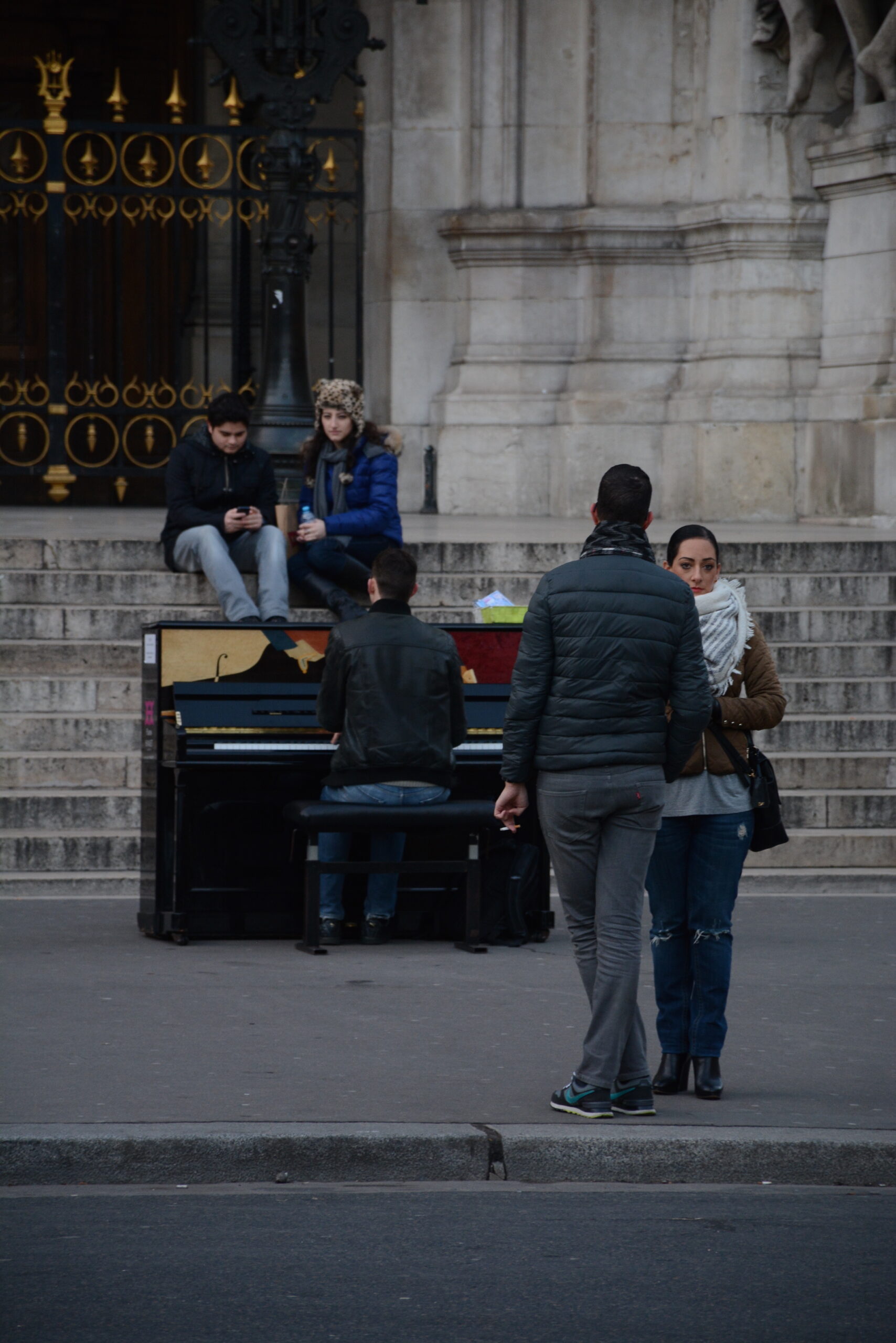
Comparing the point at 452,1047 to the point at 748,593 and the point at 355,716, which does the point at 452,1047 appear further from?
the point at 748,593

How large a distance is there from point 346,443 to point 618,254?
6.79 metres

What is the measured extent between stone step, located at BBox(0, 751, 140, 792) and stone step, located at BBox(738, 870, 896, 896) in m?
3.01

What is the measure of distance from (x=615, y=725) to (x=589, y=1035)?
2.98 feet

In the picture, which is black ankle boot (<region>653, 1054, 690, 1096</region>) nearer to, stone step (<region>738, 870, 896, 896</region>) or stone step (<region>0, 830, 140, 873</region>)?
stone step (<region>738, 870, 896, 896</region>)

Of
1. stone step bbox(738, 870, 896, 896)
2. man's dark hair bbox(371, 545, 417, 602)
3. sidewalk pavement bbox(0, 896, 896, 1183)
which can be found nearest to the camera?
sidewalk pavement bbox(0, 896, 896, 1183)

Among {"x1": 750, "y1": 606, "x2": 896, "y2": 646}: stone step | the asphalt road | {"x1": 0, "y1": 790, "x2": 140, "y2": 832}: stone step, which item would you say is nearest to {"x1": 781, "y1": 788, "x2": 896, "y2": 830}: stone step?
{"x1": 750, "y1": 606, "x2": 896, "y2": 646}: stone step

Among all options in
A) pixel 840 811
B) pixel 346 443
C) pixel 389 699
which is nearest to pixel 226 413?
pixel 346 443

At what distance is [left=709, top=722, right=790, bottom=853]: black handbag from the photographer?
645 centimetres

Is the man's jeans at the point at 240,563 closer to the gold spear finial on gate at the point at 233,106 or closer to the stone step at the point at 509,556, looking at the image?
the stone step at the point at 509,556

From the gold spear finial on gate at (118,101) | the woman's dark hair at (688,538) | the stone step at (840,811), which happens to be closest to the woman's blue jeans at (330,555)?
the stone step at (840,811)

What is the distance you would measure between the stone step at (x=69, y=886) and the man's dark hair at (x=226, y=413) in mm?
2598

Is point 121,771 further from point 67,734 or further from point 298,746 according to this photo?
point 298,746

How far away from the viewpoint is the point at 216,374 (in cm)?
2077

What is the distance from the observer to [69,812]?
10086mm
